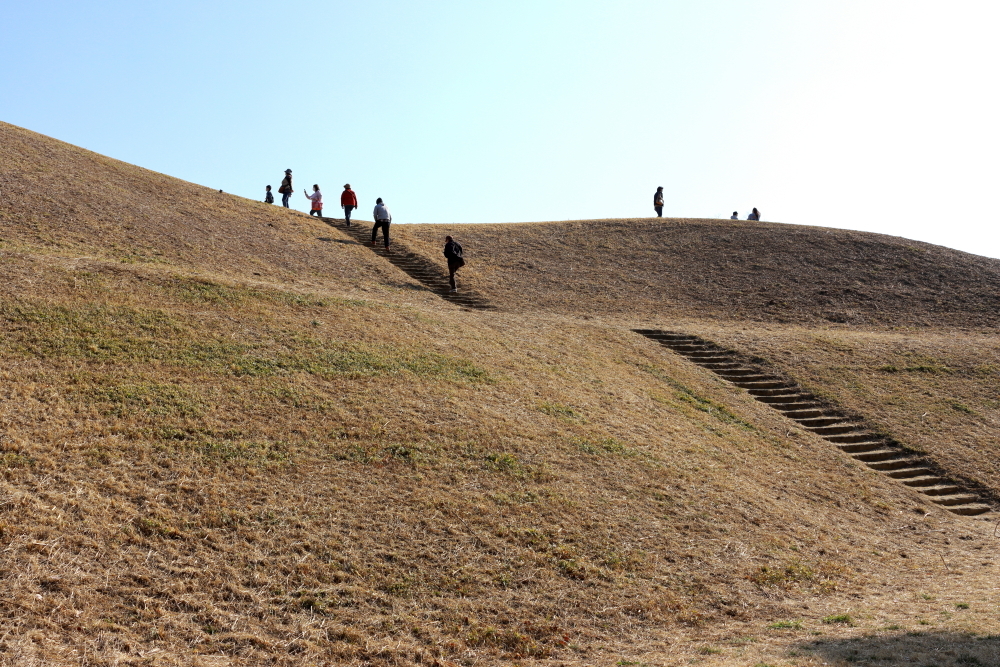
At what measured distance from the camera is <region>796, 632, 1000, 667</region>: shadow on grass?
6.49 metres

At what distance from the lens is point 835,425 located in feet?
55.0

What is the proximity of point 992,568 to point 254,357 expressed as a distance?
11715 millimetres

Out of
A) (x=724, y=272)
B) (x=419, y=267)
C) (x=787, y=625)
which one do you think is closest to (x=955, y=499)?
(x=787, y=625)

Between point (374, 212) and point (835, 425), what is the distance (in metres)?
17.3

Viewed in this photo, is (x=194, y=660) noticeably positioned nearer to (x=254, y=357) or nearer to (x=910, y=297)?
(x=254, y=357)

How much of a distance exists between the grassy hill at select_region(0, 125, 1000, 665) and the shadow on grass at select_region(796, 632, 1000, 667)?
45 millimetres

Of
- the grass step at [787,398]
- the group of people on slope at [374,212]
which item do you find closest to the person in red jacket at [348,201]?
the group of people on slope at [374,212]

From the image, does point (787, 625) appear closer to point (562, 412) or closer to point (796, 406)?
point (562, 412)

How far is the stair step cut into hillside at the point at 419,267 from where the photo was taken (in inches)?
931

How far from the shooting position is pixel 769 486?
12.7 meters

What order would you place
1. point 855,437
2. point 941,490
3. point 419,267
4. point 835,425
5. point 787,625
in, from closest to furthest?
point 787,625
point 941,490
point 855,437
point 835,425
point 419,267

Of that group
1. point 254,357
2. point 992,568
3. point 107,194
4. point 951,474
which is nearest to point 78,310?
point 254,357

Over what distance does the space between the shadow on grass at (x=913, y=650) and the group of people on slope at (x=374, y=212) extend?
17.8m

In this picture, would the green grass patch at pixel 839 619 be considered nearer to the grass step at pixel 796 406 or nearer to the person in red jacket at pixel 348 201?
the grass step at pixel 796 406
